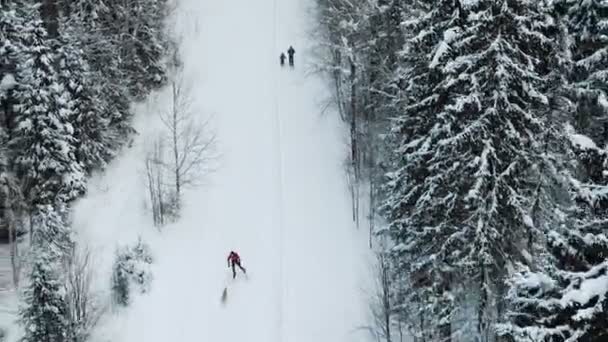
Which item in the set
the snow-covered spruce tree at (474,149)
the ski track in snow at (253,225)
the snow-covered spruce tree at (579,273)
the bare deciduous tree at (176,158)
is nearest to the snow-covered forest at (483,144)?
the snow-covered spruce tree at (474,149)

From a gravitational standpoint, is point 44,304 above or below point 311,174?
below

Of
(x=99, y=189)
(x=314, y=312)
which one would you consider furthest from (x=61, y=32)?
(x=314, y=312)

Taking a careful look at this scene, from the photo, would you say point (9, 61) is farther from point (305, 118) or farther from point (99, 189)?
point (305, 118)

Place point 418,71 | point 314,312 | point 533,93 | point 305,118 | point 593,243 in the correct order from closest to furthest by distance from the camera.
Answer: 1. point 593,243
2. point 533,93
3. point 418,71
4. point 314,312
5. point 305,118

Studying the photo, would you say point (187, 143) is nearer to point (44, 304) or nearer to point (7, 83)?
point (7, 83)

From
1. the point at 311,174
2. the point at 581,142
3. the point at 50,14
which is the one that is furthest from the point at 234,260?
the point at 50,14

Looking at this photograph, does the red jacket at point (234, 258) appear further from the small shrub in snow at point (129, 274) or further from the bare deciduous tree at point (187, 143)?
the bare deciduous tree at point (187, 143)
